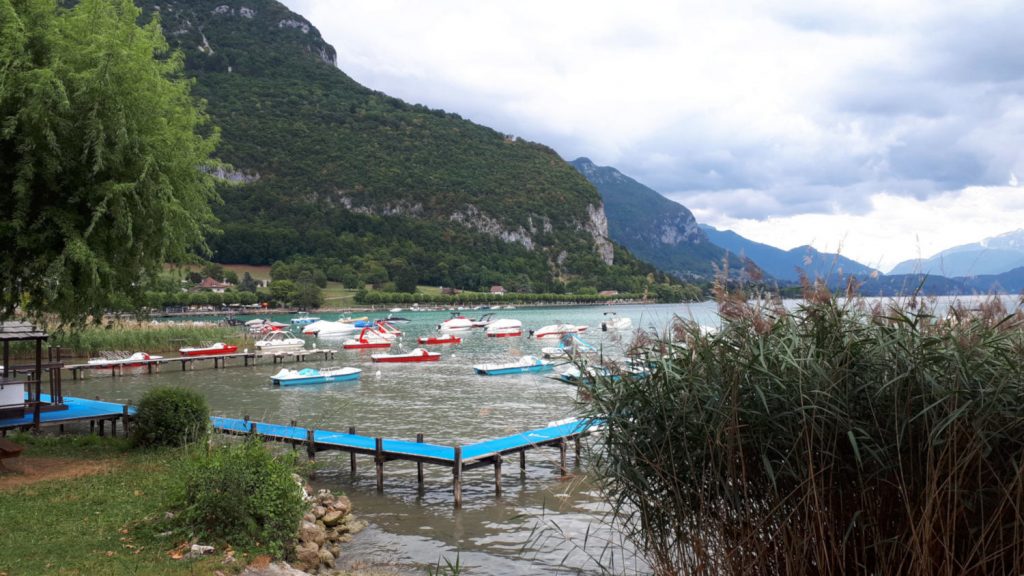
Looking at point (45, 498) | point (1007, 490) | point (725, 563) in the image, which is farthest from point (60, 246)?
point (1007, 490)

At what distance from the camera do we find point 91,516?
381 inches

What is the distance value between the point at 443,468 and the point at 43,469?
8124 millimetres

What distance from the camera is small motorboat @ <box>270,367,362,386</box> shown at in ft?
112

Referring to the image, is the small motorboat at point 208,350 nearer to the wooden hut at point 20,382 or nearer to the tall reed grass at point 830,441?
the wooden hut at point 20,382

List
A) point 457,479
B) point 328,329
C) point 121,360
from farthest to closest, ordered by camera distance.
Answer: point 328,329
point 121,360
point 457,479

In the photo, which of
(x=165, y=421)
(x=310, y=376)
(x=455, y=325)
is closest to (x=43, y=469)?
(x=165, y=421)

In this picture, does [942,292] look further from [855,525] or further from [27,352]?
[27,352]

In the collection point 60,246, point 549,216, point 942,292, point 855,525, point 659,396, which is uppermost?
point 549,216

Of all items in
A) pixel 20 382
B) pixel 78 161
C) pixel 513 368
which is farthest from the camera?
pixel 513 368

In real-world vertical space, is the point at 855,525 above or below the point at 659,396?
below

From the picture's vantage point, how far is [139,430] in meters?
14.9

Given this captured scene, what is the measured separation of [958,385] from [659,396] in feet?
6.90

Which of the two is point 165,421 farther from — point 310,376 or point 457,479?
point 310,376

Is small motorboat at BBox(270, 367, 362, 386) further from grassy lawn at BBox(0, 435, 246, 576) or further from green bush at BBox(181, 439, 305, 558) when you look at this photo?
green bush at BBox(181, 439, 305, 558)
